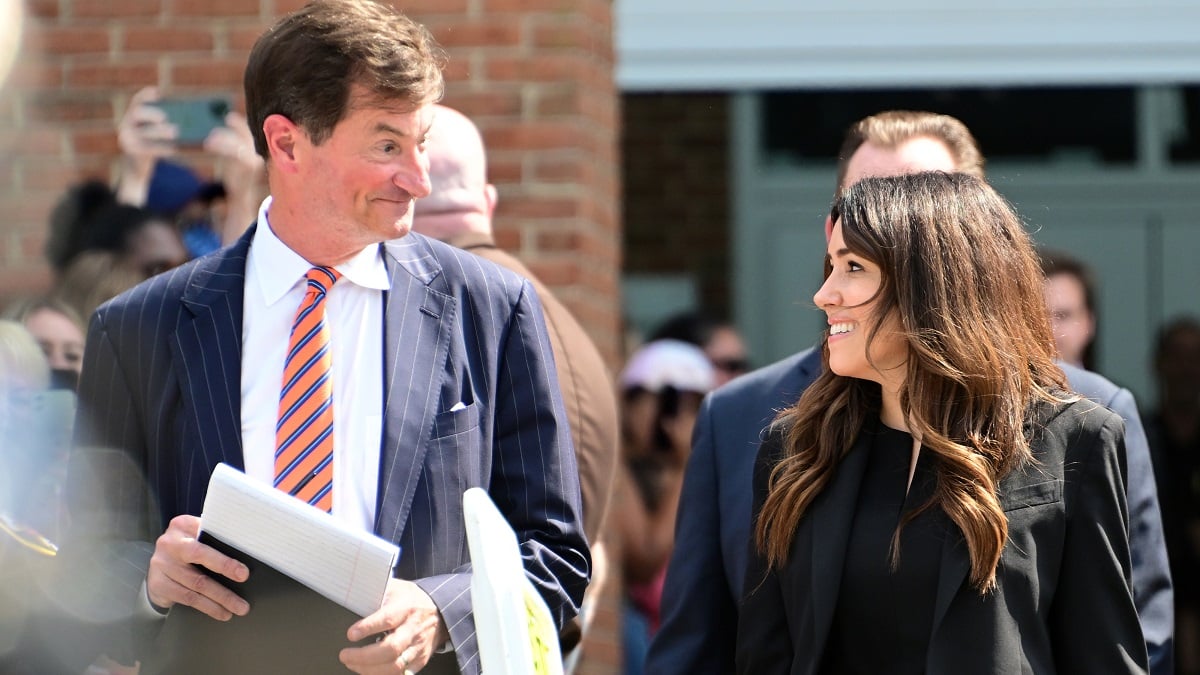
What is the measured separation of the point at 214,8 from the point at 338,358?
2731 millimetres

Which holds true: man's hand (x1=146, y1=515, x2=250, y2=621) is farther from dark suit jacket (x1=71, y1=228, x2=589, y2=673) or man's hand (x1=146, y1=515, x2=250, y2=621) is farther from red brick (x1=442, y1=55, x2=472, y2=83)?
red brick (x1=442, y1=55, x2=472, y2=83)

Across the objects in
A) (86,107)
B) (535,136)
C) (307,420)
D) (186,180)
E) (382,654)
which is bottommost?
(382,654)

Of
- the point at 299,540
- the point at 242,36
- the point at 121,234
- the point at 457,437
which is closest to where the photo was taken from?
the point at 299,540

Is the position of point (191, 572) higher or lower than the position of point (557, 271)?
lower

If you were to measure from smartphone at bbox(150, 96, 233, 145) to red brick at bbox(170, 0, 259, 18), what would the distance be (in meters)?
0.60

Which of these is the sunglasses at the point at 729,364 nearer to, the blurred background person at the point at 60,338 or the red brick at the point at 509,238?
the red brick at the point at 509,238

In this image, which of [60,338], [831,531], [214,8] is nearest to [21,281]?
[60,338]

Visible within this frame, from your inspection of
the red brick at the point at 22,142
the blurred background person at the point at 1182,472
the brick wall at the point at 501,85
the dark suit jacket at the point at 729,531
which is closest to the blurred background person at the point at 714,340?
the brick wall at the point at 501,85

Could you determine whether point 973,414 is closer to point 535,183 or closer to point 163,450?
point 163,450

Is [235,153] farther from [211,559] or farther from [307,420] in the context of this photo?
[211,559]

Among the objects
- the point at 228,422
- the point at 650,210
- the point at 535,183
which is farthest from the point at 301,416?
the point at 650,210

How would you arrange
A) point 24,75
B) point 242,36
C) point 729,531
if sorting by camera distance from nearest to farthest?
point 24,75, point 729,531, point 242,36

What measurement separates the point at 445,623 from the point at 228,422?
487 mm

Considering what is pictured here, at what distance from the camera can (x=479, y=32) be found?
519 centimetres
